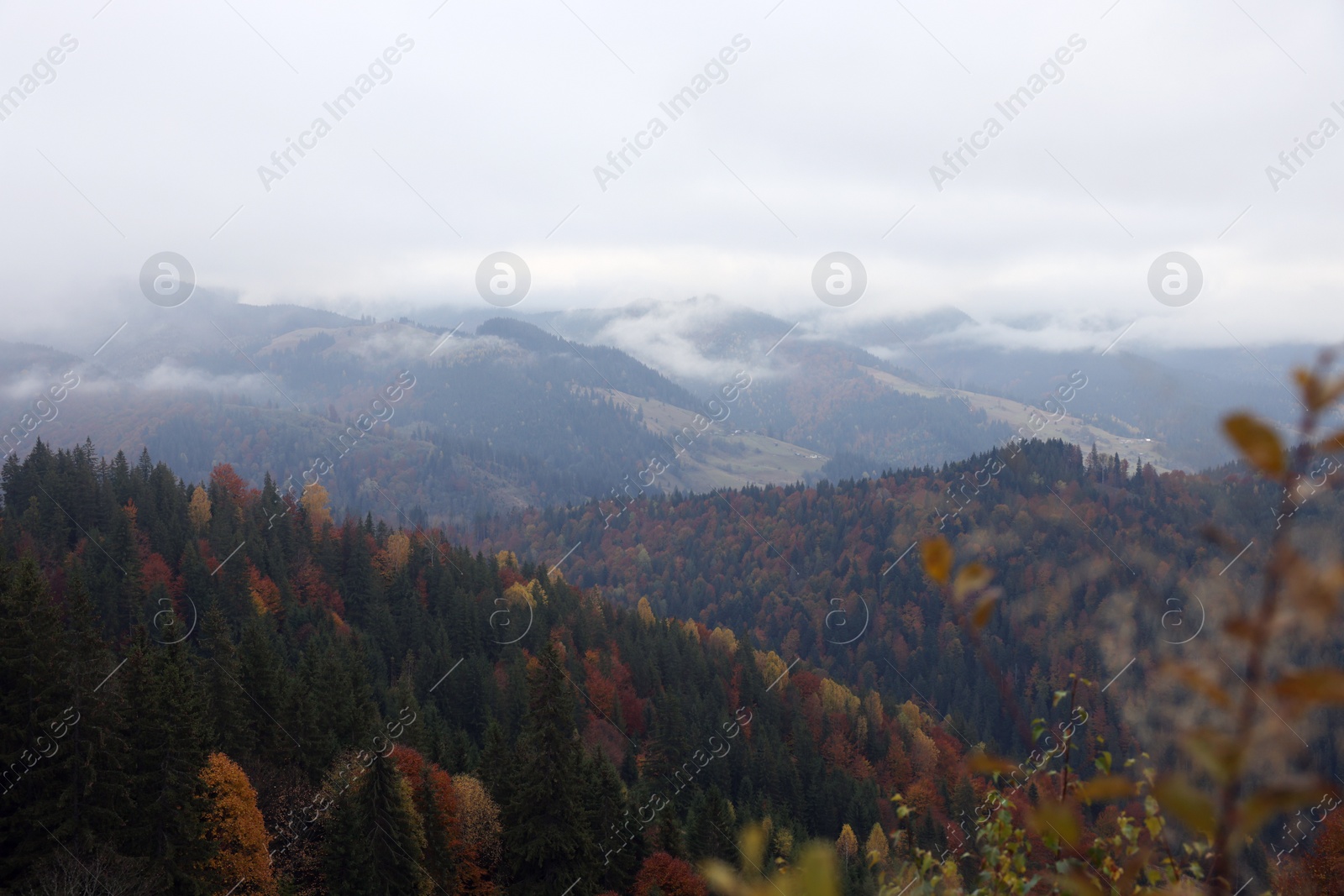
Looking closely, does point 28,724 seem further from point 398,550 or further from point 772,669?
point 772,669

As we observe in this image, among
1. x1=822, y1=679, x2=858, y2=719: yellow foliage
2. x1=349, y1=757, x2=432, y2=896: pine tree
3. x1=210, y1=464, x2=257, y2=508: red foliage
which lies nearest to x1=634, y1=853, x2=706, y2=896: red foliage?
x1=349, y1=757, x2=432, y2=896: pine tree

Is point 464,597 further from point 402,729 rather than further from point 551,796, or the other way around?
point 551,796

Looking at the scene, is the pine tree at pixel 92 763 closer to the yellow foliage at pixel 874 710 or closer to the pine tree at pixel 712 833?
the pine tree at pixel 712 833

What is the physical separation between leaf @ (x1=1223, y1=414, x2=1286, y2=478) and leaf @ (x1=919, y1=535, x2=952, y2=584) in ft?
3.44

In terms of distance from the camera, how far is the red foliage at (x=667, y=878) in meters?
36.4

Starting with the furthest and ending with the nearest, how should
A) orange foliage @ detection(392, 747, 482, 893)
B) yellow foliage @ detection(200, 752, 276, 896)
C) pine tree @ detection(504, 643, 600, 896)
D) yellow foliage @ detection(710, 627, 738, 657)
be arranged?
yellow foliage @ detection(710, 627, 738, 657) < pine tree @ detection(504, 643, 600, 896) < orange foliage @ detection(392, 747, 482, 893) < yellow foliage @ detection(200, 752, 276, 896)

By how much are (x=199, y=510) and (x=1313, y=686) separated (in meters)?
95.2

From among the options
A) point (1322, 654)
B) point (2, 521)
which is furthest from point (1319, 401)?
point (1322, 654)

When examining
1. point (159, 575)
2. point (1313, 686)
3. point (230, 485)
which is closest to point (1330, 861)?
point (1313, 686)

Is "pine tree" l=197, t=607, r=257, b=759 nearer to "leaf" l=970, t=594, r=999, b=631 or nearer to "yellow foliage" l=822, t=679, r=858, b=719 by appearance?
"leaf" l=970, t=594, r=999, b=631

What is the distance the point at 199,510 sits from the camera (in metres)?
83.5

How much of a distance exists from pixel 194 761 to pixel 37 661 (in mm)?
6160

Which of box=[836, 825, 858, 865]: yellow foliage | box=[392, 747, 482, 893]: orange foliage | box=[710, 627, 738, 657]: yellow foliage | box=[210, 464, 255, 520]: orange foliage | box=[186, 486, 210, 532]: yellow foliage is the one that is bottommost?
box=[836, 825, 858, 865]: yellow foliage

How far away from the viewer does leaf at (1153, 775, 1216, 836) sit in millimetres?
2354
